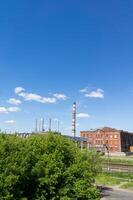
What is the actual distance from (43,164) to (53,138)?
13.6 ft

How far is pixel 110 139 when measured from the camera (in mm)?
143500

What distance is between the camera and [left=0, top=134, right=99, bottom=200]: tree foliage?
78.3ft

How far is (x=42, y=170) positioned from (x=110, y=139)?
119 meters

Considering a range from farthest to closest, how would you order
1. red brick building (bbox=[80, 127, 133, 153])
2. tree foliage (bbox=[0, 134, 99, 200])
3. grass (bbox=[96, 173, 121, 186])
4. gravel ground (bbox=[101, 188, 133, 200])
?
red brick building (bbox=[80, 127, 133, 153]) < grass (bbox=[96, 173, 121, 186]) < gravel ground (bbox=[101, 188, 133, 200]) < tree foliage (bbox=[0, 134, 99, 200])

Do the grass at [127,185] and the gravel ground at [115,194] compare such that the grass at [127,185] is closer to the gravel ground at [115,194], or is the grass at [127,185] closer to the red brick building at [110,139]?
the gravel ground at [115,194]

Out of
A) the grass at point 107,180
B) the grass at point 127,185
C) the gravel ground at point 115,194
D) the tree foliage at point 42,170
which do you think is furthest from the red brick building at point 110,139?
the tree foliage at point 42,170

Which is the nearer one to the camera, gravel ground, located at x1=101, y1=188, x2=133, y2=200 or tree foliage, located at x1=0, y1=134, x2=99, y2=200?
tree foliage, located at x1=0, y1=134, x2=99, y2=200

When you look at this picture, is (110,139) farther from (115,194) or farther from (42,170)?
(42,170)

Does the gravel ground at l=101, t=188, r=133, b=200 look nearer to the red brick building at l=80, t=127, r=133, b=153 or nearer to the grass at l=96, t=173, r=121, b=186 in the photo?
the grass at l=96, t=173, r=121, b=186

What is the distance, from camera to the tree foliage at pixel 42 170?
23859mm

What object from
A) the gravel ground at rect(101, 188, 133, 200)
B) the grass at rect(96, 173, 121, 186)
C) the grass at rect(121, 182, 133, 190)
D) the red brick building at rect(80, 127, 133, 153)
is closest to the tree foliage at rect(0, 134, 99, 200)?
the gravel ground at rect(101, 188, 133, 200)

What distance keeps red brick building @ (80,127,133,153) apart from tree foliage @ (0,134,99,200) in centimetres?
10912

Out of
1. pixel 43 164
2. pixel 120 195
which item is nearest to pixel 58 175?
pixel 43 164

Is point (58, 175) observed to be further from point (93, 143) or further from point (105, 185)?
point (93, 143)
